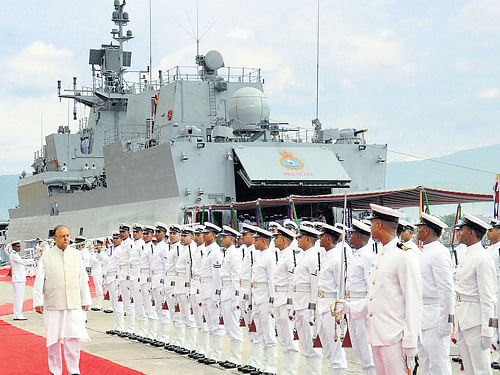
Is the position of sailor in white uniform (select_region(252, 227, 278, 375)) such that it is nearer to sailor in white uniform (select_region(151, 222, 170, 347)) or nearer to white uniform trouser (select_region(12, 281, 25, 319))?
sailor in white uniform (select_region(151, 222, 170, 347))

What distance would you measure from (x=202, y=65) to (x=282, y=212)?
8414mm

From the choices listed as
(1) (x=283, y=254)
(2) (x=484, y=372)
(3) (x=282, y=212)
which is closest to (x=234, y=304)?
(1) (x=283, y=254)

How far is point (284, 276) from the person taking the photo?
8766 mm

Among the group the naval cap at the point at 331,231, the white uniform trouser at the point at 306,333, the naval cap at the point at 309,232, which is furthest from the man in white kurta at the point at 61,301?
the naval cap at the point at 331,231

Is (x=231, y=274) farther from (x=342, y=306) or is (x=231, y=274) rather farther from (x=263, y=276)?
(x=342, y=306)

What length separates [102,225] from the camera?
1200 inches

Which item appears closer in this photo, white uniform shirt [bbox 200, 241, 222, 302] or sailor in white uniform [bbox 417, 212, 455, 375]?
sailor in white uniform [bbox 417, 212, 455, 375]

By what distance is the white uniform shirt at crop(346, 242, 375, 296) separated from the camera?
738 cm

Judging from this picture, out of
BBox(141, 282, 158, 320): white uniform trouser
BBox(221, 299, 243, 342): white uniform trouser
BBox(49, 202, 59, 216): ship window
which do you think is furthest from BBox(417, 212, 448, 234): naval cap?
BBox(49, 202, 59, 216): ship window

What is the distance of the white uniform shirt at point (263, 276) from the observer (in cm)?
920

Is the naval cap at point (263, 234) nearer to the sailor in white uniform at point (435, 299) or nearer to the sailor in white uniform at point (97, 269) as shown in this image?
the sailor in white uniform at point (435, 299)

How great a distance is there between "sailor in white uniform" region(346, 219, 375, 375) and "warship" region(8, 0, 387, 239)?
14544 mm

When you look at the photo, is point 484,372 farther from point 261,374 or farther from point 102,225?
point 102,225

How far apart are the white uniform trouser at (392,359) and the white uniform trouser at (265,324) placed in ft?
11.8
